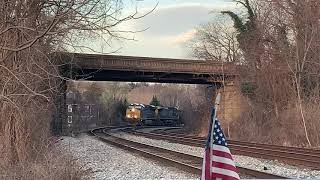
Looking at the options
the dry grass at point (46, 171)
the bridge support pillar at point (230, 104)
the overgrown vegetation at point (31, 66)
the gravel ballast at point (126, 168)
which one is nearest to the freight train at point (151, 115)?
the bridge support pillar at point (230, 104)

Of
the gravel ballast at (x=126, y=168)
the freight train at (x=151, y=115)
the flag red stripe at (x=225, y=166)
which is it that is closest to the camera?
the flag red stripe at (x=225, y=166)

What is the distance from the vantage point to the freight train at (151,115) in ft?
243

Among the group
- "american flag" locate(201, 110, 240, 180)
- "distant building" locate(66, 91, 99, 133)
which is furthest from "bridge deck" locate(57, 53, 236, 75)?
"american flag" locate(201, 110, 240, 180)

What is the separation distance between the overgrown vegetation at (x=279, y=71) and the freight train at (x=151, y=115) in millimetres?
29863

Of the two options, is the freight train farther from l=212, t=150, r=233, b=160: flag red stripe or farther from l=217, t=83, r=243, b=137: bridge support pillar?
l=212, t=150, r=233, b=160: flag red stripe

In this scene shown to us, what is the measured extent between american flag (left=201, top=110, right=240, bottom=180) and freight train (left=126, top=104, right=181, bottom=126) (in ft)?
222

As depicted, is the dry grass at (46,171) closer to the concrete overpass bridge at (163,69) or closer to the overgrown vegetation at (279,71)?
the overgrown vegetation at (279,71)

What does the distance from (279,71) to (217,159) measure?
3176cm

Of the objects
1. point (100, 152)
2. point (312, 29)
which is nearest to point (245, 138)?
point (312, 29)

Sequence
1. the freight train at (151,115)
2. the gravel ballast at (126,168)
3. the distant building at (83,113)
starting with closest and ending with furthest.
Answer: the gravel ballast at (126,168) → the distant building at (83,113) → the freight train at (151,115)

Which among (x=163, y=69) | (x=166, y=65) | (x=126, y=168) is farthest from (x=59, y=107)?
(x=166, y=65)

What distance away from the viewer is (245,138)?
127 ft

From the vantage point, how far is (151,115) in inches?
3022

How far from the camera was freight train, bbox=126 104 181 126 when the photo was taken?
7394 cm
